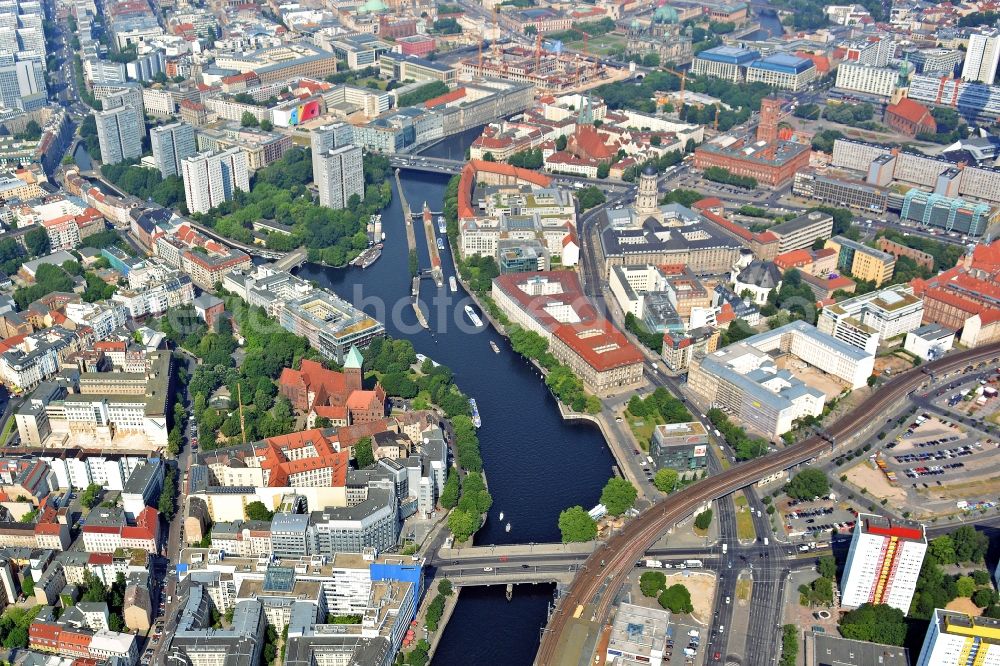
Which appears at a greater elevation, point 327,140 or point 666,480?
point 327,140

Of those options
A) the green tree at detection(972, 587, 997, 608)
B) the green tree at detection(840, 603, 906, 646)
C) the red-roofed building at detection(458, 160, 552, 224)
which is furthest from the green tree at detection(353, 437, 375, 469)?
the red-roofed building at detection(458, 160, 552, 224)

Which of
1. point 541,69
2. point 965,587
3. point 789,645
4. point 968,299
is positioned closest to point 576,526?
point 789,645

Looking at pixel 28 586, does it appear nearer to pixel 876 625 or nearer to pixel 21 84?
pixel 876 625

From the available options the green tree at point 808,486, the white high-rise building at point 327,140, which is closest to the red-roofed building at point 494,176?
the white high-rise building at point 327,140

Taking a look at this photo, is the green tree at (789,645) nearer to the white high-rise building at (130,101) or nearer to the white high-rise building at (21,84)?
the white high-rise building at (130,101)

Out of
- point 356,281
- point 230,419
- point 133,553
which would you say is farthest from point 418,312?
point 133,553

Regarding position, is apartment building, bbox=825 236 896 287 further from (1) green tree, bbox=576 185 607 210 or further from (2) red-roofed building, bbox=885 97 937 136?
(2) red-roofed building, bbox=885 97 937 136
